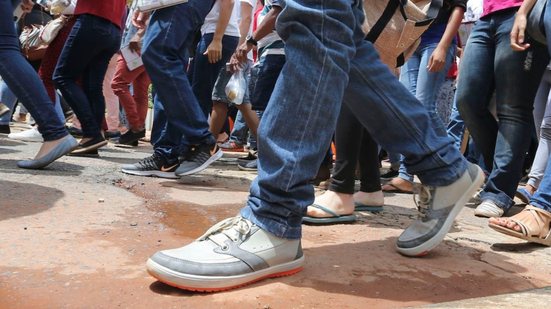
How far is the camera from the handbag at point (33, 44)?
18.2 ft

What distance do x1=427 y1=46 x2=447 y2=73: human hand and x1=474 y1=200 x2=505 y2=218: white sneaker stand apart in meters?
0.90

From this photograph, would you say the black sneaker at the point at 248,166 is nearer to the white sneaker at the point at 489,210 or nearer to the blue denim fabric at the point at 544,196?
the white sneaker at the point at 489,210

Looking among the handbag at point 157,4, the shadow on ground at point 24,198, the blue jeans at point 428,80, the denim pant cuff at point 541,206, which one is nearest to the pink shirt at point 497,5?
the blue jeans at point 428,80

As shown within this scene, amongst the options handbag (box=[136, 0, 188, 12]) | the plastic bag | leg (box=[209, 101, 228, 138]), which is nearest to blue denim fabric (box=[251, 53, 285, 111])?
the plastic bag

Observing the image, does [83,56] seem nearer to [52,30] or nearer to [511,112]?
[52,30]

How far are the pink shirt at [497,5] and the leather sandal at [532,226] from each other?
1.24 metres

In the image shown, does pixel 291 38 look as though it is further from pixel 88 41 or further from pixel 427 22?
pixel 88 41

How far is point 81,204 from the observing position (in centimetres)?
241

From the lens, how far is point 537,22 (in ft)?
8.97

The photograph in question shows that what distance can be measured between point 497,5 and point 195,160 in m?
1.84

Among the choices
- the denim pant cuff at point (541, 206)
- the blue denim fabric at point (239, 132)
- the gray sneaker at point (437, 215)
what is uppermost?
the gray sneaker at point (437, 215)

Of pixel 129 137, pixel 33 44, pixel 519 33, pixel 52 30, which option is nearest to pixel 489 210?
pixel 519 33

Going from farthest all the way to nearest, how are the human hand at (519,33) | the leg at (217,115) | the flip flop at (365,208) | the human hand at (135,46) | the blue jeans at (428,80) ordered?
1. the human hand at (135,46)
2. the leg at (217,115)
3. the blue jeans at (428,80)
4. the human hand at (519,33)
5. the flip flop at (365,208)

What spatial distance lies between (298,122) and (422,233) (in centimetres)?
64
